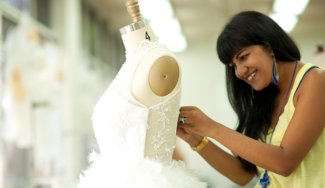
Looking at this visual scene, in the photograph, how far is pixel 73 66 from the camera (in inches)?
154

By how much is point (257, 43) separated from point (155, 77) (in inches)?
17.2

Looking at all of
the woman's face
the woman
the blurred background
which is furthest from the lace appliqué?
the blurred background

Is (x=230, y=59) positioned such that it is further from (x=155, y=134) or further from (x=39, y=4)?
(x=39, y=4)

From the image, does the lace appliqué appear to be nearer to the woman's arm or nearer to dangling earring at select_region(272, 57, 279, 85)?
the woman's arm

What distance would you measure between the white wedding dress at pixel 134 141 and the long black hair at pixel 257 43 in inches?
12.8

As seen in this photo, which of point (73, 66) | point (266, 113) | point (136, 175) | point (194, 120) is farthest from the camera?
point (73, 66)

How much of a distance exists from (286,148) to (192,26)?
11.0ft

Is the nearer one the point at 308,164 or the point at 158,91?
the point at 158,91

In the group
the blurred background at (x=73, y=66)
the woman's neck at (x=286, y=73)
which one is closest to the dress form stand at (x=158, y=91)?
the woman's neck at (x=286, y=73)

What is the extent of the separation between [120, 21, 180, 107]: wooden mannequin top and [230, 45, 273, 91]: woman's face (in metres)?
0.34

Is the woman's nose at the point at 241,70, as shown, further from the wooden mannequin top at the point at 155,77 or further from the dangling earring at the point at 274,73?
the wooden mannequin top at the point at 155,77

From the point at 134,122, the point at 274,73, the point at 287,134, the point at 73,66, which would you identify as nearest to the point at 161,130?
the point at 134,122

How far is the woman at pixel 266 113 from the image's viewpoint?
119cm

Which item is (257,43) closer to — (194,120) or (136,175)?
(194,120)
